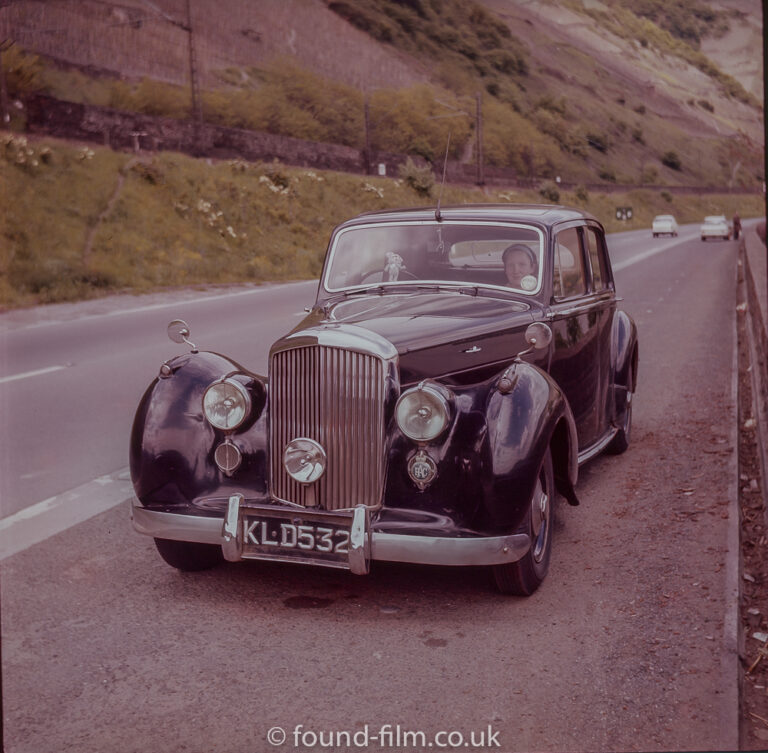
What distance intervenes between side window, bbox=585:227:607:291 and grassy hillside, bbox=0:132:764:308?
1.41 feet

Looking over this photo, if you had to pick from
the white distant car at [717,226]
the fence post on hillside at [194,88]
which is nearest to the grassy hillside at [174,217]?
the fence post on hillside at [194,88]

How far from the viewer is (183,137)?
386cm

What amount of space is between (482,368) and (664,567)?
1.10m

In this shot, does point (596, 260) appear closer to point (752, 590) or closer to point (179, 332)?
point (752, 590)

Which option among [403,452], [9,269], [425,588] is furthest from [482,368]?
[9,269]

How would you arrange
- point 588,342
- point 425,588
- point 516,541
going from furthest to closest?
point 588,342 < point 425,588 < point 516,541

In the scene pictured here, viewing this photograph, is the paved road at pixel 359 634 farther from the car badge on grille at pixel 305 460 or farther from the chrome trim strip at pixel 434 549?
the car badge on grille at pixel 305 460

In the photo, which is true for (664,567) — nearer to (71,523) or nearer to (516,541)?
(516,541)

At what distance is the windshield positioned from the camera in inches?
165

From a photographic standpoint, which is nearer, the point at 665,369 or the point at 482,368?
the point at 482,368

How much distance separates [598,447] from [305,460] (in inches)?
84.9

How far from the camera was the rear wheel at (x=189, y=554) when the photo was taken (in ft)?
11.9

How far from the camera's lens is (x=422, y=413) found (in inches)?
125

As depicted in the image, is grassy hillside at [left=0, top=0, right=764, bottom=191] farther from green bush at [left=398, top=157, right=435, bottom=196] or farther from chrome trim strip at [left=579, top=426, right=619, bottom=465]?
chrome trim strip at [left=579, top=426, right=619, bottom=465]
